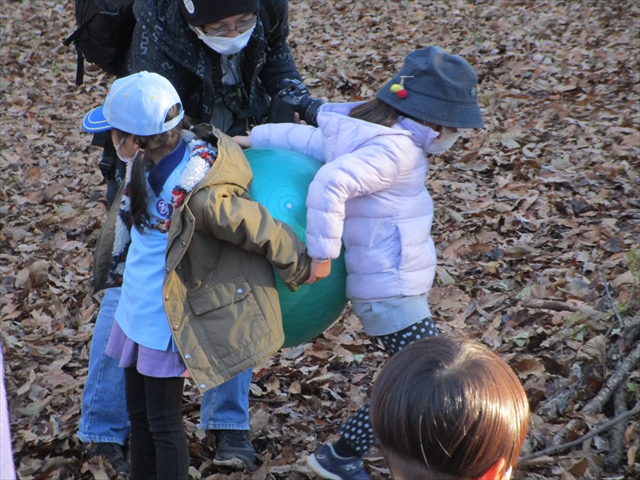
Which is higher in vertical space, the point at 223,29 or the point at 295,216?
the point at 223,29

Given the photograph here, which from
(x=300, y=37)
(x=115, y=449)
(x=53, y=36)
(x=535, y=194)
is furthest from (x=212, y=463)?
(x=53, y=36)

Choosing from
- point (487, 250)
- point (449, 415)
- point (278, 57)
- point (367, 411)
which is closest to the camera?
point (449, 415)

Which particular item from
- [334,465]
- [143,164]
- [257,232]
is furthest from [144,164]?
[334,465]

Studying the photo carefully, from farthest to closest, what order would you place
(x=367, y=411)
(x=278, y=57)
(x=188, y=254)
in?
(x=278, y=57)
(x=367, y=411)
(x=188, y=254)

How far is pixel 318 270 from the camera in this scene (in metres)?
2.95

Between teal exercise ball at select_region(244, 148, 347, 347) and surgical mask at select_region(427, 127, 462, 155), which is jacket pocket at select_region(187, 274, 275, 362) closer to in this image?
teal exercise ball at select_region(244, 148, 347, 347)

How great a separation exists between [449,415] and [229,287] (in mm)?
1416

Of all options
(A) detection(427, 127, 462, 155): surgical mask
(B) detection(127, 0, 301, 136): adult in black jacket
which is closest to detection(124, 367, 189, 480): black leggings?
(B) detection(127, 0, 301, 136): adult in black jacket

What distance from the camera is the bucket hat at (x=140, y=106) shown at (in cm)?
277

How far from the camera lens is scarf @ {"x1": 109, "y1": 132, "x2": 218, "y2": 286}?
282cm

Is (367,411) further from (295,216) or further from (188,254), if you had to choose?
(188,254)

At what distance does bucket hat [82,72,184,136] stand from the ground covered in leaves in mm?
1896

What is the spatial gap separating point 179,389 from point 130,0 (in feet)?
6.27

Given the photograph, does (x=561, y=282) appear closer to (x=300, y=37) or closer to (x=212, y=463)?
(x=212, y=463)
